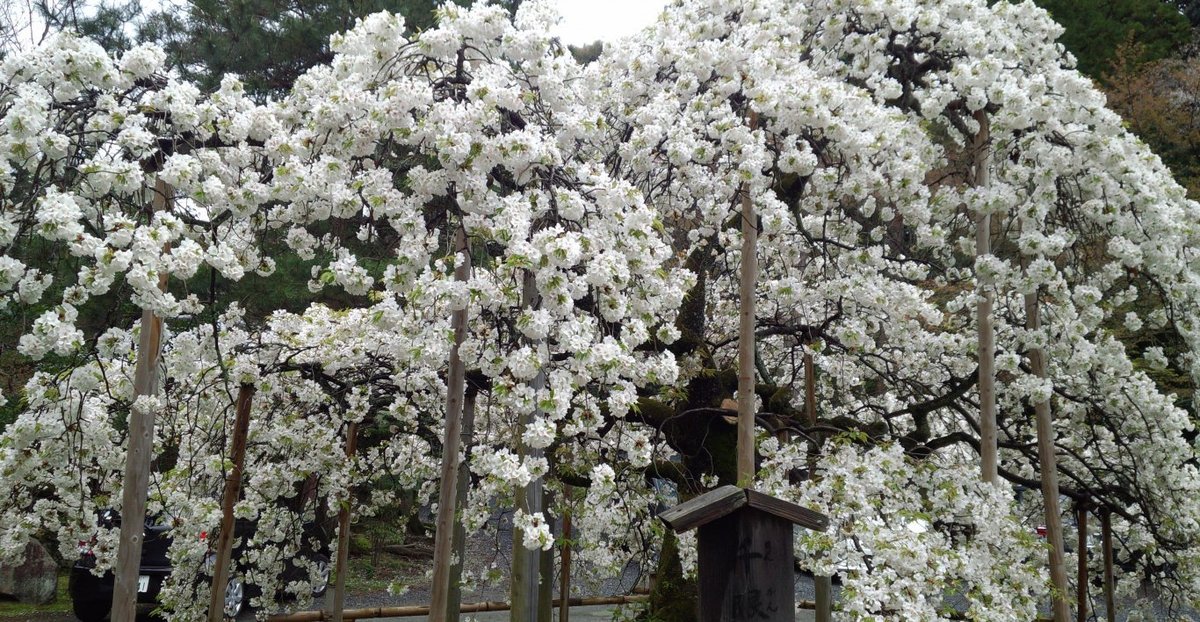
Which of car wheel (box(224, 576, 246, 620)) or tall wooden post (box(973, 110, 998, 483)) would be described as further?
car wheel (box(224, 576, 246, 620))

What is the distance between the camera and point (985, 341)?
4.84 metres

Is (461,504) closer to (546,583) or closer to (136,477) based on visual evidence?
(546,583)

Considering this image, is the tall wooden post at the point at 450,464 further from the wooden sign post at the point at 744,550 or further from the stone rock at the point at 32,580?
the stone rock at the point at 32,580

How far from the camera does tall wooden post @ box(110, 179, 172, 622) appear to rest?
11.8 feet

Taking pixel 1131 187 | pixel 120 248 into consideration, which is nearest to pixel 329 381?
Answer: pixel 120 248

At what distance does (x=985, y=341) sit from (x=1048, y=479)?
92 centimetres

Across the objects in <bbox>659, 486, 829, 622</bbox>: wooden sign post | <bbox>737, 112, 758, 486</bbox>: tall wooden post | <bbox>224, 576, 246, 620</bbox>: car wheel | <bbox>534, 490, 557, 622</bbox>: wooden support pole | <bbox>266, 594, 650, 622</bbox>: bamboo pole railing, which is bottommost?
<bbox>266, 594, 650, 622</bbox>: bamboo pole railing

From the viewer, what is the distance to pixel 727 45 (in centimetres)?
471

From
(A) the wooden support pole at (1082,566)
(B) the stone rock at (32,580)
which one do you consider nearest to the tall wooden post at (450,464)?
(A) the wooden support pole at (1082,566)

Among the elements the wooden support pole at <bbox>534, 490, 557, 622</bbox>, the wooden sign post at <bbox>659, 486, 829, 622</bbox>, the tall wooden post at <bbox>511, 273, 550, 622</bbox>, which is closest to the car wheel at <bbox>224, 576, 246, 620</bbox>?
the wooden support pole at <bbox>534, 490, 557, 622</bbox>

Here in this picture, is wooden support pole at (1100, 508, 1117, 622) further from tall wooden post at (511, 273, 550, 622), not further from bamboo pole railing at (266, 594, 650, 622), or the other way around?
tall wooden post at (511, 273, 550, 622)

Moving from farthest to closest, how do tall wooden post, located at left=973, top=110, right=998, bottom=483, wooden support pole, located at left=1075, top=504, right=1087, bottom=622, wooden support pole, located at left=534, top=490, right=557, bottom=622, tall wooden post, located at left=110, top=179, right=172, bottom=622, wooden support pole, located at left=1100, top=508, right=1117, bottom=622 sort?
wooden support pole, located at left=534, top=490, right=557, bottom=622
wooden support pole, located at left=1100, top=508, right=1117, bottom=622
wooden support pole, located at left=1075, top=504, right=1087, bottom=622
tall wooden post, located at left=973, top=110, right=998, bottom=483
tall wooden post, located at left=110, top=179, right=172, bottom=622

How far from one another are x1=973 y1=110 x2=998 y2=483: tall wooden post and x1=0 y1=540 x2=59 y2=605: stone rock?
9.13 meters

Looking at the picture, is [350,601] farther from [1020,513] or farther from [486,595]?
[1020,513]
